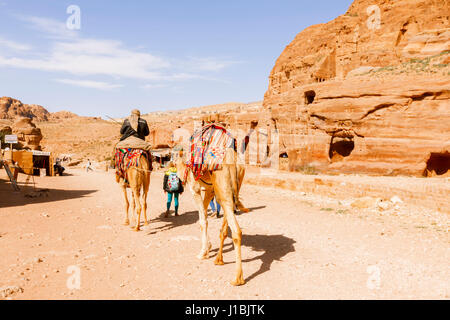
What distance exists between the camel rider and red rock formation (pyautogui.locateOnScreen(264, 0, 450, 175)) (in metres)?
16.7

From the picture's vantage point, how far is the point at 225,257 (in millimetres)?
5922

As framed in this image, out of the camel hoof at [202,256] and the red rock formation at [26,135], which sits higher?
the red rock formation at [26,135]

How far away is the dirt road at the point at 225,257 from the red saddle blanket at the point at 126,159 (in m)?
1.58

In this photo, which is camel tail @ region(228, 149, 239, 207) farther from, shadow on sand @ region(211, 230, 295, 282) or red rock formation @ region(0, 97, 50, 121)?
red rock formation @ region(0, 97, 50, 121)

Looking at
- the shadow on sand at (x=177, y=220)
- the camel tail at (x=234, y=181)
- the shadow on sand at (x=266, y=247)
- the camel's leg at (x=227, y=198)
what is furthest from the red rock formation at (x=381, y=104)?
the camel's leg at (x=227, y=198)

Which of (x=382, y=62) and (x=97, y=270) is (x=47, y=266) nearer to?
(x=97, y=270)

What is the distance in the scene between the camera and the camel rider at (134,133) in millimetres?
8219

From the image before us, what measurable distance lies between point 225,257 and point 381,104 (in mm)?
18014

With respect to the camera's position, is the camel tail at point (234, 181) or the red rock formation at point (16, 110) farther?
the red rock formation at point (16, 110)

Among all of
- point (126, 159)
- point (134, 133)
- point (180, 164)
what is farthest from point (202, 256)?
point (134, 133)

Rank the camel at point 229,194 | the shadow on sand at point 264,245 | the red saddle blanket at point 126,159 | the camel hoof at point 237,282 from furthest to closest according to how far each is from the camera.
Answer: the red saddle blanket at point 126,159 < the shadow on sand at point 264,245 < the camel at point 229,194 < the camel hoof at point 237,282

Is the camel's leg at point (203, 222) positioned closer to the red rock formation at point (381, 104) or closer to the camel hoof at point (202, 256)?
the camel hoof at point (202, 256)

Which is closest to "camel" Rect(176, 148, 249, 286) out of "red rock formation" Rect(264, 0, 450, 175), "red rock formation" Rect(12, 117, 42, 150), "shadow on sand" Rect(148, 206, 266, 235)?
"shadow on sand" Rect(148, 206, 266, 235)

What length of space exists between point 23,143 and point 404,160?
4486cm
